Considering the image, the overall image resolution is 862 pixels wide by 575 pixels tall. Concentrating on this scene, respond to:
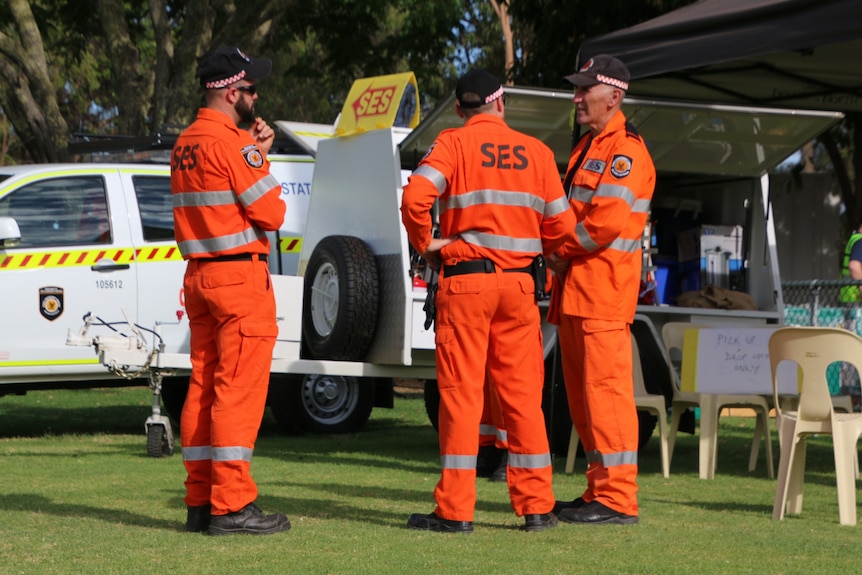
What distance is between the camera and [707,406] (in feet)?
27.3

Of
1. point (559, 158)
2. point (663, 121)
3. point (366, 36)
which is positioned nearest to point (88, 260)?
point (559, 158)

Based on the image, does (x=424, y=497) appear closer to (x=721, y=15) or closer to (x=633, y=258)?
(x=633, y=258)

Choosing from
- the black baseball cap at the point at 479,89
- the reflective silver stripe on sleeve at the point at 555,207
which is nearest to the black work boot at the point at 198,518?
the reflective silver stripe on sleeve at the point at 555,207

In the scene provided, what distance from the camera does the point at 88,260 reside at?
31.8 feet

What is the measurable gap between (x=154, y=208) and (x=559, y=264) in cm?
463

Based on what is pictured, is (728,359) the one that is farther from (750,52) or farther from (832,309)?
(832,309)

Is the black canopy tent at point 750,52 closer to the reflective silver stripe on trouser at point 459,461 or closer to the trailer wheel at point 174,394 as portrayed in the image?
the reflective silver stripe on trouser at point 459,461

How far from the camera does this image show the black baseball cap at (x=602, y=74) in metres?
6.38

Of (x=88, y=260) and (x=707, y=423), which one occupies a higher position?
(x=88, y=260)

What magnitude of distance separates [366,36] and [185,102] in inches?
183

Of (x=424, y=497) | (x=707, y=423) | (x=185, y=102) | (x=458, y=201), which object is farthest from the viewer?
(x=185, y=102)

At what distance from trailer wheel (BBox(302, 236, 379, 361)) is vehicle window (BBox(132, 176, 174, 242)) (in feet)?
4.74

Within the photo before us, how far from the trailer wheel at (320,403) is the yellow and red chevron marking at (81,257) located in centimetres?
131

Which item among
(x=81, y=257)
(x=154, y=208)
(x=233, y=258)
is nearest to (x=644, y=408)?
(x=233, y=258)
